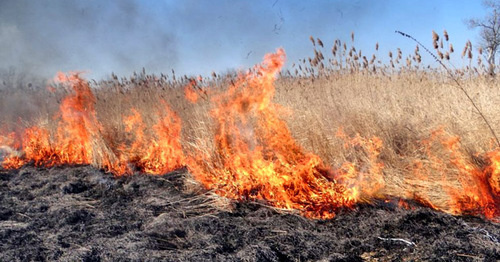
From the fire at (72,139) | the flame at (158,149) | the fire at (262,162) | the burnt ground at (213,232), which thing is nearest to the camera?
the burnt ground at (213,232)

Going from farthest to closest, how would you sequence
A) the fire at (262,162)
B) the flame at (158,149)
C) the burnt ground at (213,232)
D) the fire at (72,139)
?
the fire at (72,139) → the flame at (158,149) → the fire at (262,162) → the burnt ground at (213,232)

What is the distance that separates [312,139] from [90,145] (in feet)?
11.0

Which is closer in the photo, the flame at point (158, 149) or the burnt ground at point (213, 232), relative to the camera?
the burnt ground at point (213, 232)

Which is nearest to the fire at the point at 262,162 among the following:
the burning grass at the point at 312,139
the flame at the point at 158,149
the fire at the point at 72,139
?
the burning grass at the point at 312,139

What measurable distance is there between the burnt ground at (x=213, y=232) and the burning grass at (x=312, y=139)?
1.09ft

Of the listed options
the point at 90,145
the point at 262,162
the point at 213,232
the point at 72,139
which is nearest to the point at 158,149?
the point at 90,145

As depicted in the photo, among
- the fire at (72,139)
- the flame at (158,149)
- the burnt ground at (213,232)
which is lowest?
the burnt ground at (213,232)

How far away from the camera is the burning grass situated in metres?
3.95

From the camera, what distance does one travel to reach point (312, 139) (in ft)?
16.1

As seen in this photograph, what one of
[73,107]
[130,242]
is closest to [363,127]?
[130,242]

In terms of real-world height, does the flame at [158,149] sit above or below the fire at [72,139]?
below

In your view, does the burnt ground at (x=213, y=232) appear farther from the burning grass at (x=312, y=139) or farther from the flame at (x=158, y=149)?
the flame at (x=158, y=149)

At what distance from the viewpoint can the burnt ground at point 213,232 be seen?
2.81m

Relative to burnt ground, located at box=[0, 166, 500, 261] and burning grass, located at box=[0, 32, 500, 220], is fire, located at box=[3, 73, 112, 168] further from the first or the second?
burnt ground, located at box=[0, 166, 500, 261]
